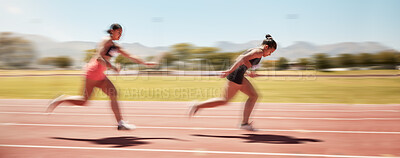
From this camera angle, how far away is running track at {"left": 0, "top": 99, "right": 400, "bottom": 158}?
4355 millimetres

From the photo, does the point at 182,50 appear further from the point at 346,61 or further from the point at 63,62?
the point at 346,61

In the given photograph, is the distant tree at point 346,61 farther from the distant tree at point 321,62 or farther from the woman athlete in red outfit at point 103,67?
the woman athlete in red outfit at point 103,67

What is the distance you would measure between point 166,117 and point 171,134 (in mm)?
1774

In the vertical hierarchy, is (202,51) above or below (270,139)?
below

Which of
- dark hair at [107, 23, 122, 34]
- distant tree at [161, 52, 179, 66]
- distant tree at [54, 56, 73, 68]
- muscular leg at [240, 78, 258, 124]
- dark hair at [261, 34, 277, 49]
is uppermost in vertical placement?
Answer: dark hair at [107, 23, 122, 34]

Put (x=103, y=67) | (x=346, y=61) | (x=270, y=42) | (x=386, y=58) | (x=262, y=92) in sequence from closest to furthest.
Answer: (x=103, y=67) < (x=270, y=42) < (x=262, y=92) < (x=346, y=61) < (x=386, y=58)

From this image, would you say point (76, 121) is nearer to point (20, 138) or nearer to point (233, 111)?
point (20, 138)

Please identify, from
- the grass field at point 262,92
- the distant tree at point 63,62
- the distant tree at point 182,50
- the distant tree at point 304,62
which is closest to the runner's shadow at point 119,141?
the grass field at point 262,92

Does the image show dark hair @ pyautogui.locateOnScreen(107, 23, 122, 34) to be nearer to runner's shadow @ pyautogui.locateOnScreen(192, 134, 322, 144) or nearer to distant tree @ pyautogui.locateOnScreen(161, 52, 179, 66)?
distant tree @ pyautogui.locateOnScreen(161, 52, 179, 66)

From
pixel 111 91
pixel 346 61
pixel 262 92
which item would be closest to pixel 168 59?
pixel 346 61

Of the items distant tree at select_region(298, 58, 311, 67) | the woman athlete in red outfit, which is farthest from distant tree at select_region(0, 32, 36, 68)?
the woman athlete in red outfit

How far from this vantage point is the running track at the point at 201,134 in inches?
171

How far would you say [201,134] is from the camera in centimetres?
543

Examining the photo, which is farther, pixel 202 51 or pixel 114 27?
pixel 202 51
